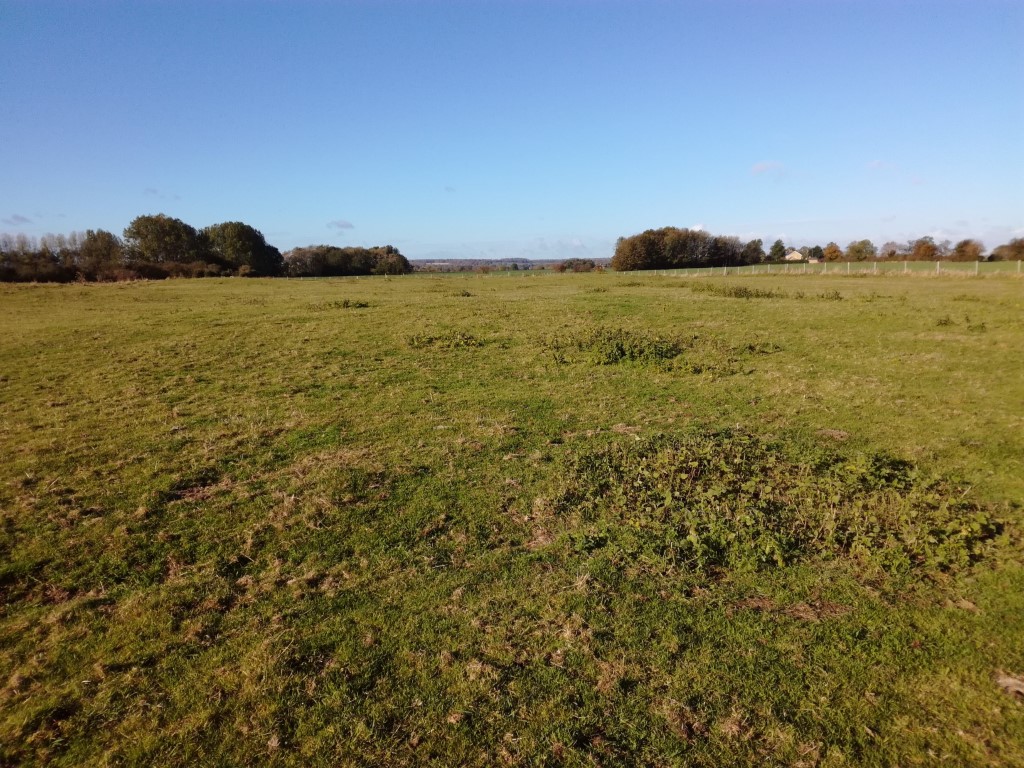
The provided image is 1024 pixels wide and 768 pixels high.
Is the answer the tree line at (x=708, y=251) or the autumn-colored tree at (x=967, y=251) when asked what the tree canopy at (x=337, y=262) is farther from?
the autumn-colored tree at (x=967, y=251)

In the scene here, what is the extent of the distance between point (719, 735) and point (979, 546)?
12.5ft

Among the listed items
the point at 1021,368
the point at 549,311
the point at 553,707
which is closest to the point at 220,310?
the point at 549,311

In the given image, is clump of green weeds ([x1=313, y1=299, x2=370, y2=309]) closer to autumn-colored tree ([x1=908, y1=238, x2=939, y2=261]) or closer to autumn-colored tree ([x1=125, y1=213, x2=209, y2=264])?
autumn-colored tree ([x1=125, y1=213, x2=209, y2=264])

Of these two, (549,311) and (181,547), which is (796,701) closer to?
(181,547)

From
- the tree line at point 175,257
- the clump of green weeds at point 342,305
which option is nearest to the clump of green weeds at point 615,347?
the clump of green weeds at point 342,305

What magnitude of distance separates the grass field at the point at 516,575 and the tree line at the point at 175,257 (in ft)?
206

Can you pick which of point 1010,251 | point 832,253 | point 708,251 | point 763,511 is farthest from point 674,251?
point 763,511

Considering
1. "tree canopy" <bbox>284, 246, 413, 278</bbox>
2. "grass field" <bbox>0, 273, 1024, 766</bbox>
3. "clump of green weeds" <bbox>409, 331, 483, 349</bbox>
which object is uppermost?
"tree canopy" <bbox>284, 246, 413, 278</bbox>

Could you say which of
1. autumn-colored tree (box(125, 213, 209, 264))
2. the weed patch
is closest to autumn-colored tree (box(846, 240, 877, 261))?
the weed patch

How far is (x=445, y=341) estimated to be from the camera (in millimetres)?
16953

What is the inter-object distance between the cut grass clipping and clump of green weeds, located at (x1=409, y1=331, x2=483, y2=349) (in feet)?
31.8

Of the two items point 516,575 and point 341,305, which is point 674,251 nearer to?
point 341,305

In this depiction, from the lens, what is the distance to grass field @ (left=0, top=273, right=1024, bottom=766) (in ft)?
11.1

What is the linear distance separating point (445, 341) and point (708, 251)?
106 meters
